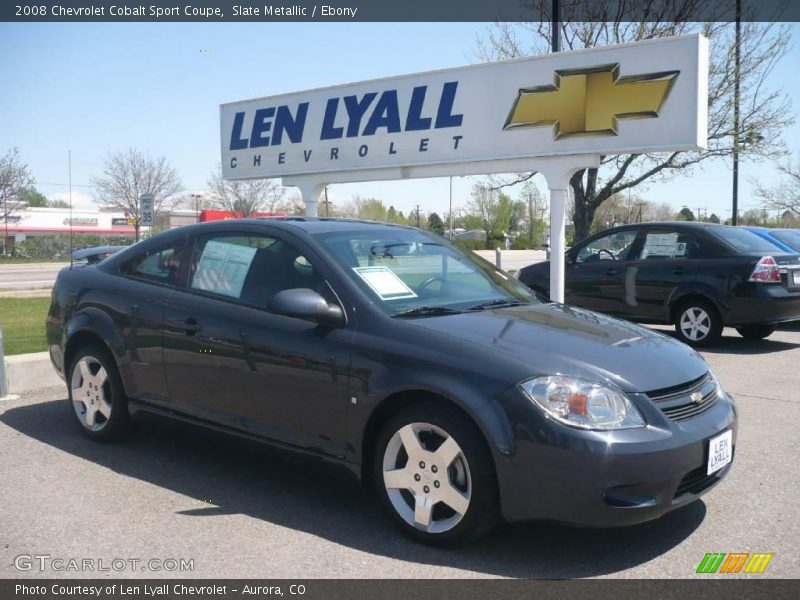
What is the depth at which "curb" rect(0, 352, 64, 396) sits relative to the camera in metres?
7.07

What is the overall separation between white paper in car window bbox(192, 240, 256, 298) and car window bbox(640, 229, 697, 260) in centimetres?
698

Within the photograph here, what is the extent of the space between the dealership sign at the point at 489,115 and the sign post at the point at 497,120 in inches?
0.6

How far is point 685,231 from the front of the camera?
10.2 meters

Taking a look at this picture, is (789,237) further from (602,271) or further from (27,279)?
(27,279)

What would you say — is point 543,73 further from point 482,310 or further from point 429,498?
point 429,498

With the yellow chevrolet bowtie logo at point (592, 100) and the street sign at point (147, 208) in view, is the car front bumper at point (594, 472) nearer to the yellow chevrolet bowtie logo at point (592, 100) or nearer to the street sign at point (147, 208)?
the yellow chevrolet bowtie logo at point (592, 100)

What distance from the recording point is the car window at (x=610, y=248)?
10820 mm

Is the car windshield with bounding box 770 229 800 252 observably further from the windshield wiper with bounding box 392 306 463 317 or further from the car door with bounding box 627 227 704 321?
the windshield wiper with bounding box 392 306 463 317

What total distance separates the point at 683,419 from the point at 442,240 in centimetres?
219

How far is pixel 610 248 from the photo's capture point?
11.1 meters

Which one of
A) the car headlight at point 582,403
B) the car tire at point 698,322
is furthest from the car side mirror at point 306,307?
the car tire at point 698,322

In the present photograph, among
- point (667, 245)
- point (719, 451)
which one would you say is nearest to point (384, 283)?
point (719, 451)

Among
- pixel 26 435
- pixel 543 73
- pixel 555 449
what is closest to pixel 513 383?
pixel 555 449

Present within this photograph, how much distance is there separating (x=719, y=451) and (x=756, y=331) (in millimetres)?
7501
